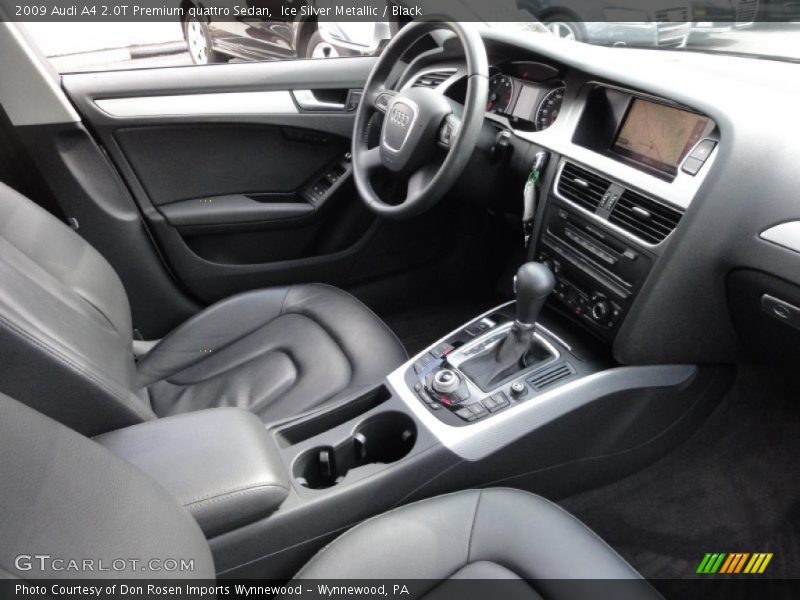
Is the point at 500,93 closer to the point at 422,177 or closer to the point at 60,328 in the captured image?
the point at 422,177

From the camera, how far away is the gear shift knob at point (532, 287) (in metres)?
1.10

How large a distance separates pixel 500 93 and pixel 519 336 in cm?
62

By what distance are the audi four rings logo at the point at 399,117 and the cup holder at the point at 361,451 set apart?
60cm

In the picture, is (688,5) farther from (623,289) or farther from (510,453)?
(510,453)

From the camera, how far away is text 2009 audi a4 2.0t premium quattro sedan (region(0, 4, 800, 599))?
2.60 ft

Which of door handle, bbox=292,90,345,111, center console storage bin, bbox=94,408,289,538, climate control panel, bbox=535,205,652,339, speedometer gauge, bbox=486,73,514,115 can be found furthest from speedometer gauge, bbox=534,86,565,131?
center console storage bin, bbox=94,408,289,538

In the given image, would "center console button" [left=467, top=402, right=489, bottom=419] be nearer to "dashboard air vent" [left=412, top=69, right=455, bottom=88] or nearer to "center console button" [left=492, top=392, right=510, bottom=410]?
"center console button" [left=492, top=392, right=510, bottom=410]

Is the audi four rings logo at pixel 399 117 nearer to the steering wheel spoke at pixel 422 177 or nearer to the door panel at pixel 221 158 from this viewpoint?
the steering wheel spoke at pixel 422 177

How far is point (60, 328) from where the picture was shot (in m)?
0.82

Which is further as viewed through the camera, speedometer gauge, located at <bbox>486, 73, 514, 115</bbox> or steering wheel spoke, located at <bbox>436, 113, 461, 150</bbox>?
speedometer gauge, located at <bbox>486, 73, 514, 115</bbox>

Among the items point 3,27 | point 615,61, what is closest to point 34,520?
point 615,61

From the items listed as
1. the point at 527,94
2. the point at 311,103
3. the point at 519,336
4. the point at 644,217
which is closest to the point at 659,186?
the point at 644,217

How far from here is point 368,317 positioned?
141cm

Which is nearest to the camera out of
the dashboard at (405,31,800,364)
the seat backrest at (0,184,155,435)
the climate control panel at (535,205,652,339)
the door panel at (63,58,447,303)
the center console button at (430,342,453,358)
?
the seat backrest at (0,184,155,435)
